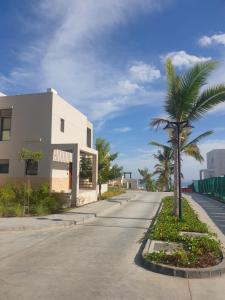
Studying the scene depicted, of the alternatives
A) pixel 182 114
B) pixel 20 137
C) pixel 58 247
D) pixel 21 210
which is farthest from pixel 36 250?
pixel 20 137

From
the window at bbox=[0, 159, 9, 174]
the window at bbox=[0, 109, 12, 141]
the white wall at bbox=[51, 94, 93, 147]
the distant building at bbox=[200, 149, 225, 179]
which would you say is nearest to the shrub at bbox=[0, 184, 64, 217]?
the window at bbox=[0, 159, 9, 174]

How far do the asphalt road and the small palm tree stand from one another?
687 centimetres

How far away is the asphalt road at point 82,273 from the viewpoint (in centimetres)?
602

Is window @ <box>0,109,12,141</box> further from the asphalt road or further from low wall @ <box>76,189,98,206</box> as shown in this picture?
the asphalt road

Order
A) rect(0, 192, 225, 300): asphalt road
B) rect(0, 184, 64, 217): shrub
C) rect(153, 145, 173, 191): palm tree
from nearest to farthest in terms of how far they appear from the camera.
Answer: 1. rect(0, 192, 225, 300): asphalt road
2. rect(0, 184, 64, 217): shrub
3. rect(153, 145, 173, 191): palm tree

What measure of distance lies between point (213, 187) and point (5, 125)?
20.3 meters

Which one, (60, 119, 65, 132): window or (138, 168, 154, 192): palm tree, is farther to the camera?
(138, 168, 154, 192): palm tree

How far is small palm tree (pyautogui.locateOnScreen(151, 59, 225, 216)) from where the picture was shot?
15625mm

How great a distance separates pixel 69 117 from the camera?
86.5ft

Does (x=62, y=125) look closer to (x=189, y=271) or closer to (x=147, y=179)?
(x=189, y=271)

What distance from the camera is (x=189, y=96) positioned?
52.3 feet

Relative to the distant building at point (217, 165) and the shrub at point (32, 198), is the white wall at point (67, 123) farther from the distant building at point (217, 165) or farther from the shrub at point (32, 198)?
the distant building at point (217, 165)

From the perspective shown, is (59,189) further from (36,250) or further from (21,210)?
(36,250)

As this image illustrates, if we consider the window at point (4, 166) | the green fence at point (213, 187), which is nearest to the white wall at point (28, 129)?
the window at point (4, 166)
